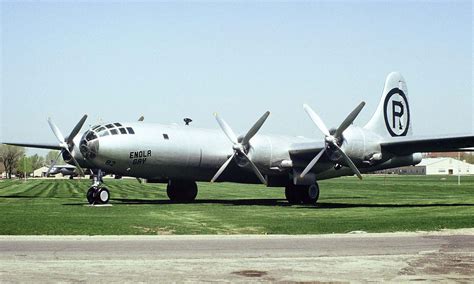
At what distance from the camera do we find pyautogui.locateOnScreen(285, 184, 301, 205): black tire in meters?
38.5

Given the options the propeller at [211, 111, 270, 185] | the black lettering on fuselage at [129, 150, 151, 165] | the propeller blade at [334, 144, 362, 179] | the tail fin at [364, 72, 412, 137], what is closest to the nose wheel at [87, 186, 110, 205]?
the black lettering on fuselage at [129, 150, 151, 165]

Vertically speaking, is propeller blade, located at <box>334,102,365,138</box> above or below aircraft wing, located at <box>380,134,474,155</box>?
above

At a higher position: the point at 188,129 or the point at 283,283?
the point at 188,129

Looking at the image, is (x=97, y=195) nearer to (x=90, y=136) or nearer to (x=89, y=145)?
(x=89, y=145)

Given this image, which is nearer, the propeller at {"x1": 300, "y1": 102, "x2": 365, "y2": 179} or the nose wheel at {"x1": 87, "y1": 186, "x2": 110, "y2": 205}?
the propeller at {"x1": 300, "y1": 102, "x2": 365, "y2": 179}

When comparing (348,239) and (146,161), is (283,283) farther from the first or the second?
(146,161)

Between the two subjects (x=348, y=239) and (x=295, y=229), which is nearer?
(x=348, y=239)

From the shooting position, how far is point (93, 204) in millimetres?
33875

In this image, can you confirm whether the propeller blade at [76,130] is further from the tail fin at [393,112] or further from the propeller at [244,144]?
the tail fin at [393,112]

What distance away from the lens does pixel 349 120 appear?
108 feet

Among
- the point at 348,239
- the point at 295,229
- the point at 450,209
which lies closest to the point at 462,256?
the point at 348,239

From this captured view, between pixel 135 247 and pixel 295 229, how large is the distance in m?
6.91

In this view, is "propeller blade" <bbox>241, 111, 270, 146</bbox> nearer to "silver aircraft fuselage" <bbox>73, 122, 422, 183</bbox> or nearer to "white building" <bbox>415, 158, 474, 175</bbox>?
"silver aircraft fuselage" <bbox>73, 122, 422, 183</bbox>

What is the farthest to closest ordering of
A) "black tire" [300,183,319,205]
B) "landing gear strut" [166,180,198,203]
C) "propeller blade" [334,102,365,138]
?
"landing gear strut" [166,180,198,203] < "black tire" [300,183,319,205] < "propeller blade" [334,102,365,138]
